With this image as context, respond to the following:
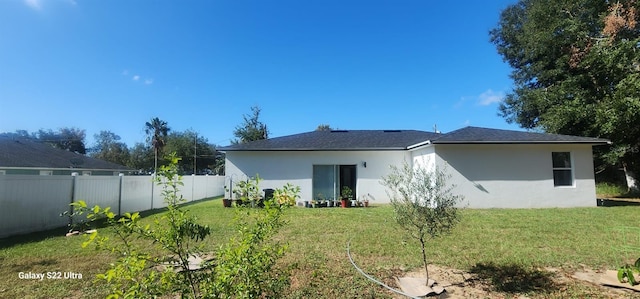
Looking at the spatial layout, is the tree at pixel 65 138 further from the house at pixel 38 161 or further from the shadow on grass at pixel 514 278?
the shadow on grass at pixel 514 278

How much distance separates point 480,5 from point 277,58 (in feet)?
34.3

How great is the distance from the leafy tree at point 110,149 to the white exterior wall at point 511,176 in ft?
177

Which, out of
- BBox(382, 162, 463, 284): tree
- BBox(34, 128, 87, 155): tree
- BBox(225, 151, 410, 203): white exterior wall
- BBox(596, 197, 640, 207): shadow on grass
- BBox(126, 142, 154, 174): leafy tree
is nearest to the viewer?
BBox(382, 162, 463, 284): tree

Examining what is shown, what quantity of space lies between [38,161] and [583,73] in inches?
1319

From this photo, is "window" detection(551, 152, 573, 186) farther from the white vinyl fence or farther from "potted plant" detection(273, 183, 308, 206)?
the white vinyl fence

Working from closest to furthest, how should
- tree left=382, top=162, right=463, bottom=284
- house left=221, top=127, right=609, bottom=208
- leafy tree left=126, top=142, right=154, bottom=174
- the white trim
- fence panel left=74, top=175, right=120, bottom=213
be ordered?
tree left=382, top=162, right=463, bottom=284 < fence panel left=74, top=175, right=120, bottom=213 < house left=221, top=127, right=609, bottom=208 < the white trim < leafy tree left=126, top=142, right=154, bottom=174

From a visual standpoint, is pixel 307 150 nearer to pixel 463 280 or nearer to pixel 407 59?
pixel 407 59

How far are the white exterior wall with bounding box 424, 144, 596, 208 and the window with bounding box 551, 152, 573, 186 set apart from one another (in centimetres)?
20

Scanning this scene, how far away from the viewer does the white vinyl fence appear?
7.66 m

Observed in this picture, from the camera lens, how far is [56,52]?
11172 millimetres

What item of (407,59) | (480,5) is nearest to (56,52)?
(407,59)

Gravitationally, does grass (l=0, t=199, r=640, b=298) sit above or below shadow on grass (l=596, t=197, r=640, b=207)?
below

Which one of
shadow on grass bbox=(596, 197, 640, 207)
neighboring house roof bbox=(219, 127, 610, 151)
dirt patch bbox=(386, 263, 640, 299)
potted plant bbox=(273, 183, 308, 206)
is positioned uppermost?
neighboring house roof bbox=(219, 127, 610, 151)

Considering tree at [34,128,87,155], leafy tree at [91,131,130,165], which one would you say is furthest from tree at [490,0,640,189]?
tree at [34,128,87,155]
